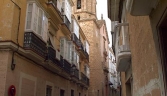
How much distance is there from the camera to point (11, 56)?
8.41m

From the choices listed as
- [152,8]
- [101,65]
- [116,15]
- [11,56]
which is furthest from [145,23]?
[101,65]

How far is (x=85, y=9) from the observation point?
29.8 meters

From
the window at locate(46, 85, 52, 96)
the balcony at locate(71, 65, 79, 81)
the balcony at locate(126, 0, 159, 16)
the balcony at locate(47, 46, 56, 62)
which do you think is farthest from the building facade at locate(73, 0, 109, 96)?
the balcony at locate(126, 0, 159, 16)

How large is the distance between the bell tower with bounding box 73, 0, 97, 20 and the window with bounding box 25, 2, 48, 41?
1850 cm

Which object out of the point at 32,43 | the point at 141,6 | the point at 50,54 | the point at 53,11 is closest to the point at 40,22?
the point at 32,43

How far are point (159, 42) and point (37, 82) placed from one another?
8.49 meters

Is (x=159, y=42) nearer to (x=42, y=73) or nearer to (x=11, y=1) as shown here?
(x=11, y=1)

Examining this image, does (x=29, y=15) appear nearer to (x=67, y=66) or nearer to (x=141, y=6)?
(x=67, y=66)

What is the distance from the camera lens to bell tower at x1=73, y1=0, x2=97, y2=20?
2945cm

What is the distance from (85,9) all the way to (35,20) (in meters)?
20.3

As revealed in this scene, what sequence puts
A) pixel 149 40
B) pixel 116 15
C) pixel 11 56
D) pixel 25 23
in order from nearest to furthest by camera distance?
pixel 149 40, pixel 11 56, pixel 25 23, pixel 116 15

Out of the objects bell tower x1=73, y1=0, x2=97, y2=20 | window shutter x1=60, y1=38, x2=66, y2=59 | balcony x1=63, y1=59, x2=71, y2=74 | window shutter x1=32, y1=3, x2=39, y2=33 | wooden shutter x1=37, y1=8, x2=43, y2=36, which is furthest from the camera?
bell tower x1=73, y1=0, x2=97, y2=20

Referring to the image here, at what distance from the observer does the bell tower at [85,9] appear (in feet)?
96.6

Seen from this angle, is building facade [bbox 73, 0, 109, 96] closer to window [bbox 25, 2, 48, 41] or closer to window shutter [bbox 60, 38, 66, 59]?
window shutter [bbox 60, 38, 66, 59]
